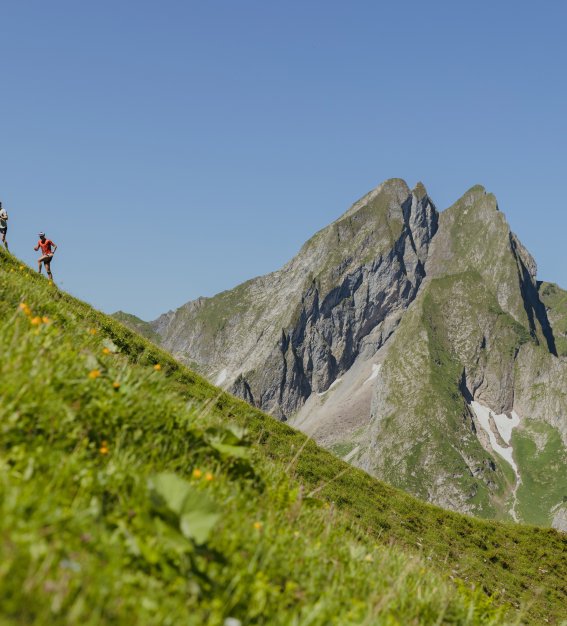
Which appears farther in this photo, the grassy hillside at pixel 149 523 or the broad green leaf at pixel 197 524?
the broad green leaf at pixel 197 524

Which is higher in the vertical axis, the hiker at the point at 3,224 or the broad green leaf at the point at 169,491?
the hiker at the point at 3,224

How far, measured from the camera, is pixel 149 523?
4.38 m

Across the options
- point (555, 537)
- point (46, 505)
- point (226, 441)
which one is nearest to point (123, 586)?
point (46, 505)

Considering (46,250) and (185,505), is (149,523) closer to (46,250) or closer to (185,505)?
(185,505)

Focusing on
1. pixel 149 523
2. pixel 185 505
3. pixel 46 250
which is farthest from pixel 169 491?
pixel 46 250

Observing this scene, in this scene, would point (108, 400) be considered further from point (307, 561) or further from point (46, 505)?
point (307, 561)

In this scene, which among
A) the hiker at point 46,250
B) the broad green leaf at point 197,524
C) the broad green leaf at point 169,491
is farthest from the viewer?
the hiker at point 46,250

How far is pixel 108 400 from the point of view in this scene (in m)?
6.04

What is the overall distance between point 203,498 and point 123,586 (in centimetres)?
118

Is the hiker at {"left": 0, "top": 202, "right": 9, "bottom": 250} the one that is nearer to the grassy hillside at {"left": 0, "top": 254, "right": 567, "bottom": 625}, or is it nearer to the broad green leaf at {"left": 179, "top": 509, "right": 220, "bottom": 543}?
the grassy hillside at {"left": 0, "top": 254, "right": 567, "bottom": 625}

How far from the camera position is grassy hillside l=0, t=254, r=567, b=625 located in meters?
3.46

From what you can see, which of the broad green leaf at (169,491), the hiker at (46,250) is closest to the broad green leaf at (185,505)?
the broad green leaf at (169,491)

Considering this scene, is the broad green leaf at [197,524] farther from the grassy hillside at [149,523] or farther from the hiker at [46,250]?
the hiker at [46,250]

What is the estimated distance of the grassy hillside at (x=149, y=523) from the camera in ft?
11.4
